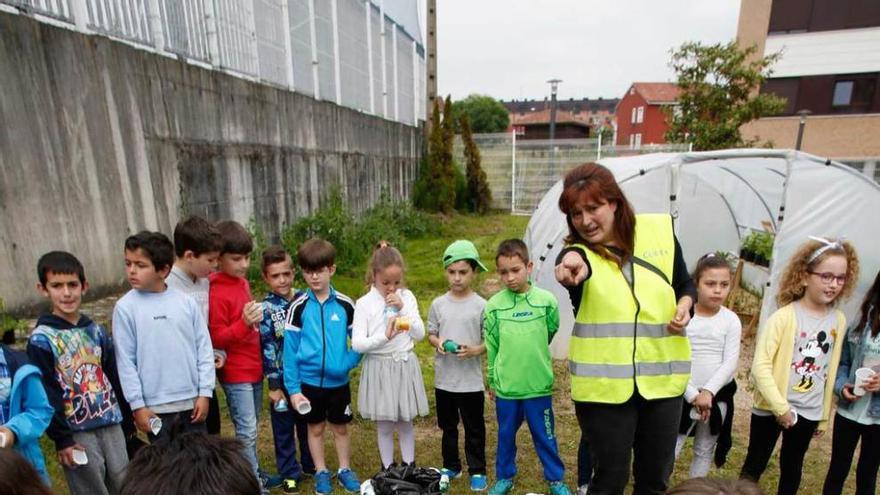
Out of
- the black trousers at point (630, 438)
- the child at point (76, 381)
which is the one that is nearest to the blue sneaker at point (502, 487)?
the black trousers at point (630, 438)

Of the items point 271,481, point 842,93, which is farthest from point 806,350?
point 842,93

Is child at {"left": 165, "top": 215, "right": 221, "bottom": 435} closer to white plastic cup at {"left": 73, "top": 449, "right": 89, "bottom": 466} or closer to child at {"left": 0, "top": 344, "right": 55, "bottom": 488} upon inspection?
white plastic cup at {"left": 73, "top": 449, "right": 89, "bottom": 466}

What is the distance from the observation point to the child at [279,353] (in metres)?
2.97

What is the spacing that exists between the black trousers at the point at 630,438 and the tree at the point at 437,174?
39.4 feet

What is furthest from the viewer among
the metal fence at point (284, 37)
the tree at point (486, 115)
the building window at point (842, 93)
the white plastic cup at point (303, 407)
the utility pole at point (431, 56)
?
the tree at point (486, 115)

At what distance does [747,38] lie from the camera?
1709 cm

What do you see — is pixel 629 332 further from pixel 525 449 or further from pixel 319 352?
pixel 525 449

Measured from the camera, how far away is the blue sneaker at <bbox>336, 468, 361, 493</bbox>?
9.99ft

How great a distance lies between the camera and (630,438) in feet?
6.76

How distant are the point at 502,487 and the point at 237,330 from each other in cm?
188

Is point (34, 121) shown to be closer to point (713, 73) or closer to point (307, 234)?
point (307, 234)

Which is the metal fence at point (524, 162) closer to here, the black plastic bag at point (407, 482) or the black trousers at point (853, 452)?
the black trousers at point (853, 452)

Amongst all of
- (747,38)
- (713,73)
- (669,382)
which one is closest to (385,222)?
(713,73)

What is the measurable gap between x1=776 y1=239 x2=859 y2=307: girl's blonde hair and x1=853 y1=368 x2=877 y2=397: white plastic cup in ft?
1.19
